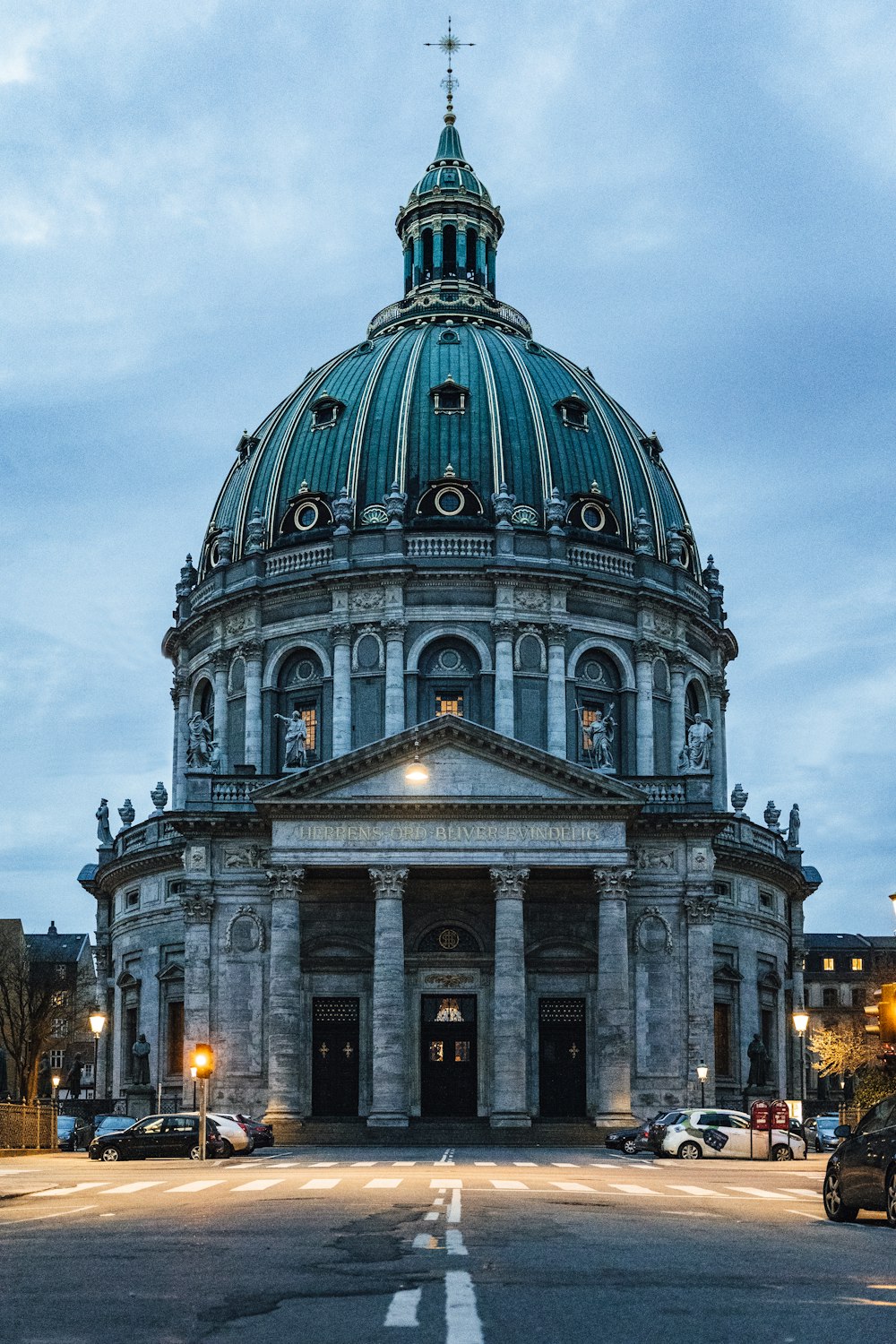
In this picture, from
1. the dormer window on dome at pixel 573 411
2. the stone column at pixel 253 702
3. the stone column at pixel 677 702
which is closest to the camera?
the stone column at pixel 253 702

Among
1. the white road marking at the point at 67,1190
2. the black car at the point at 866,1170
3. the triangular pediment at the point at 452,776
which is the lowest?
the white road marking at the point at 67,1190

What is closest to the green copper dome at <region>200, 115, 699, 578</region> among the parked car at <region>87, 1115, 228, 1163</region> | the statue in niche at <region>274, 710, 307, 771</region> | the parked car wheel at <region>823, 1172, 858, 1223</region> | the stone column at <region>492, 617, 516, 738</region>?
the stone column at <region>492, 617, 516, 738</region>

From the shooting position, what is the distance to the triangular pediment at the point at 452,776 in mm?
65438

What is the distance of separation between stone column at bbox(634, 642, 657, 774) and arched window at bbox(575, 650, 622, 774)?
0.91 m

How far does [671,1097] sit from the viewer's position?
6812cm

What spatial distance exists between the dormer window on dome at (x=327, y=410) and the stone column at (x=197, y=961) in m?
24.2

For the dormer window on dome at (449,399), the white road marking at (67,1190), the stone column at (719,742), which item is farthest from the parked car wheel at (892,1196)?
the stone column at (719,742)

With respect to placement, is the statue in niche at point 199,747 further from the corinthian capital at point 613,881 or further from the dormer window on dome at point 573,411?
the dormer window on dome at point 573,411

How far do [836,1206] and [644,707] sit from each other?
187ft

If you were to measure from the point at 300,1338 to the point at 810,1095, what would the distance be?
Answer: 101 m

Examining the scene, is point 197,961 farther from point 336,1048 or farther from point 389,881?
point 389,881

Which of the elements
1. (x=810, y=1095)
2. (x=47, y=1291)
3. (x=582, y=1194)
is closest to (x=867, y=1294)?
(x=47, y=1291)

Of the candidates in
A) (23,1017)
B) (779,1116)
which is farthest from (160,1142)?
(23,1017)

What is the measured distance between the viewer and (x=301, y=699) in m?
80.9
